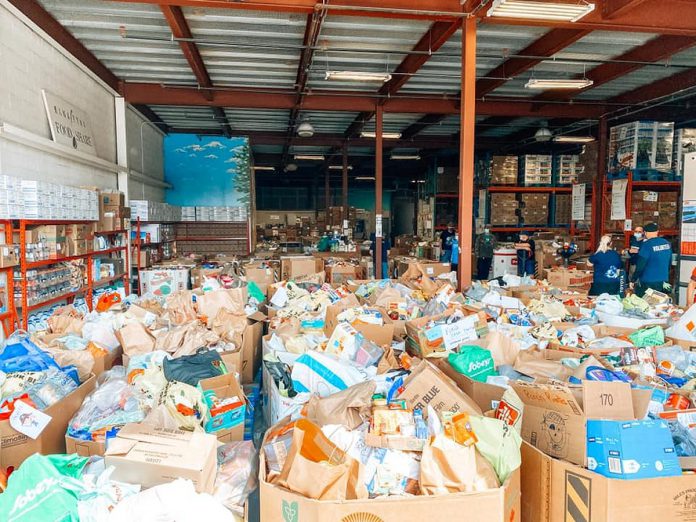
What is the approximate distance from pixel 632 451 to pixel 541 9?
14.3ft

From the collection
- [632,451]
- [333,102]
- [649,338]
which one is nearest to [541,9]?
[649,338]

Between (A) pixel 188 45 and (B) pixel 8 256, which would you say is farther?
(A) pixel 188 45

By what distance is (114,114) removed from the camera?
8727mm

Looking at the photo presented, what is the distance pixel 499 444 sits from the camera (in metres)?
1.88

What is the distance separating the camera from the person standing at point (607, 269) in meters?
6.88

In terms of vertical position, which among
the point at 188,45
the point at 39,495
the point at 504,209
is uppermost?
the point at 188,45

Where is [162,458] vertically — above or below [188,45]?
below

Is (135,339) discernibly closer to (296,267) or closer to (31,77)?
(31,77)

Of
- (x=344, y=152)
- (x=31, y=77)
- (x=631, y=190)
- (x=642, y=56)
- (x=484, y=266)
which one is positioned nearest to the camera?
(x=31, y=77)

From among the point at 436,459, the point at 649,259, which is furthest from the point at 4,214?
the point at 649,259

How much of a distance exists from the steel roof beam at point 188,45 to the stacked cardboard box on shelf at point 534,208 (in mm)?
8465

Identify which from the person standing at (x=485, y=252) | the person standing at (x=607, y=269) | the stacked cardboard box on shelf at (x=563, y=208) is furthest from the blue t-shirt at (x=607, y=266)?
the stacked cardboard box on shelf at (x=563, y=208)

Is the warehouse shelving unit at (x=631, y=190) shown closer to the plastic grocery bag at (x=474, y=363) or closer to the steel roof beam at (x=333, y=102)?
the steel roof beam at (x=333, y=102)

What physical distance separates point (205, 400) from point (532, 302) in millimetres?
3559
